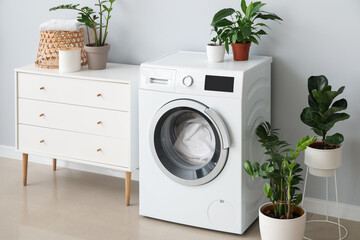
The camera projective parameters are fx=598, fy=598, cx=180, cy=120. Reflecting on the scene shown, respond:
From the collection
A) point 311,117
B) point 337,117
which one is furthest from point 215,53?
point 337,117

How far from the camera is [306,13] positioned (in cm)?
315

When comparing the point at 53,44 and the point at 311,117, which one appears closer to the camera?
the point at 311,117

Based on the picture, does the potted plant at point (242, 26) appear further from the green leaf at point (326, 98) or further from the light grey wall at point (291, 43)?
the green leaf at point (326, 98)

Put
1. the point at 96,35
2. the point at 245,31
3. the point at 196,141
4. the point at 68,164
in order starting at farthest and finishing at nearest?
1. the point at 68,164
2. the point at 96,35
3. the point at 196,141
4. the point at 245,31

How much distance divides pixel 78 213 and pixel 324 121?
145cm

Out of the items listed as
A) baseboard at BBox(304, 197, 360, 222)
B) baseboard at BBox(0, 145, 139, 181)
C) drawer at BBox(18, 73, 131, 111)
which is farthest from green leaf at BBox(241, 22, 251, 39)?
baseboard at BBox(0, 145, 139, 181)

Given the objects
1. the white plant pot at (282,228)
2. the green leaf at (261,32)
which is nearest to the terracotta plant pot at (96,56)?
the green leaf at (261,32)

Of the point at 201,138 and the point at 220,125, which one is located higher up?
the point at 220,125

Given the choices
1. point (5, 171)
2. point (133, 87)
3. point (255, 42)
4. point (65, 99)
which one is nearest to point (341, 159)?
point (255, 42)

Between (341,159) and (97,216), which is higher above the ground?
(341,159)

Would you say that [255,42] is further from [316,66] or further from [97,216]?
[97,216]

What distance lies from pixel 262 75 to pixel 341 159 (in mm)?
595

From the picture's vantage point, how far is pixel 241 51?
313 centimetres

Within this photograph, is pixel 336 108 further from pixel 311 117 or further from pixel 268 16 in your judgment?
pixel 268 16
